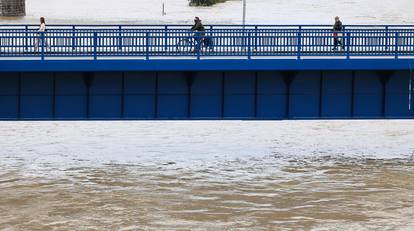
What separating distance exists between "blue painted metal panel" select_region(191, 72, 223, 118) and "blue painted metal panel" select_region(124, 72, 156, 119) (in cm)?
127

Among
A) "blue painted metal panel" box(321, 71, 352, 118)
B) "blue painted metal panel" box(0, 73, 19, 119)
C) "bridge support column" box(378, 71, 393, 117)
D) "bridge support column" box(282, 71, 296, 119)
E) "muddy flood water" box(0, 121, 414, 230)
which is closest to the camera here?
"muddy flood water" box(0, 121, 414, 230)

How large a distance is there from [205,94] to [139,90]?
6.71 ft

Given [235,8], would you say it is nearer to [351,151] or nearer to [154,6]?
[154,6]

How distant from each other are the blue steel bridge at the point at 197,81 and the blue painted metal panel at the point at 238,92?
0.03 m

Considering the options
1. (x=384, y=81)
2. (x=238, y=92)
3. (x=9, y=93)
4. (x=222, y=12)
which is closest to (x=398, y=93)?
(x=384, y=81)

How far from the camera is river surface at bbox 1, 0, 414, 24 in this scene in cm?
8512

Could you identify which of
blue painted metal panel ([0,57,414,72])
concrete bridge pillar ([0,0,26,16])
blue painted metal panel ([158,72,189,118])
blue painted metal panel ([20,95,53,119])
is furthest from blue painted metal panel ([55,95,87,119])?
concrete bridge pillar ([0,0,26,16])

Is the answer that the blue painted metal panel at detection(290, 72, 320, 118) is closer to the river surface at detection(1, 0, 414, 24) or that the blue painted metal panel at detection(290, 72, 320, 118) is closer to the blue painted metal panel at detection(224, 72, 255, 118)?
the blue painted metal panel at detection(224, 72, 255, 118)

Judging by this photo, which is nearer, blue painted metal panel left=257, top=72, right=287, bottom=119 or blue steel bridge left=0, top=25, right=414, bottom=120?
blue steel bridge left=0, top=25, right=414, bottom=120

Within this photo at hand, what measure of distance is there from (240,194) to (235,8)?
5330 centimetres

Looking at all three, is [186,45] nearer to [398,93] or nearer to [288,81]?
[288,81]

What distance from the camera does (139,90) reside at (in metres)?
39.8

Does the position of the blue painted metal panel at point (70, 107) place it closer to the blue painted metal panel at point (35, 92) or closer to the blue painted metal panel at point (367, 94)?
the blue painted metal panel at point (35, 92)

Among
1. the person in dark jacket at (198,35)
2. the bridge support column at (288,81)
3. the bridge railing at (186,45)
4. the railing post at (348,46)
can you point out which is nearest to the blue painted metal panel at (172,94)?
the bridge railing at (186,45)
